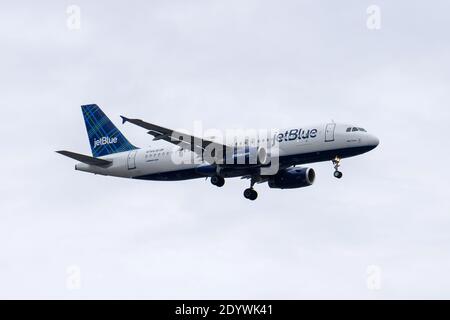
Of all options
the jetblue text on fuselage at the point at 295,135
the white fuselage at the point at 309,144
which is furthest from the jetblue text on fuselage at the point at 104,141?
the jetblue text on fuselage at the point at 295,135

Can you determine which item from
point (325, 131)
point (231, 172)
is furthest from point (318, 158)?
point (231, 172)

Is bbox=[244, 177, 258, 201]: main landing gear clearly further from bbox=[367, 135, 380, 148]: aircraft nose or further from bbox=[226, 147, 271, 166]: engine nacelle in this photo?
bbox=[367, 135, 380, 148]: aircraft nose

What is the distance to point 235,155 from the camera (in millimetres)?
76125

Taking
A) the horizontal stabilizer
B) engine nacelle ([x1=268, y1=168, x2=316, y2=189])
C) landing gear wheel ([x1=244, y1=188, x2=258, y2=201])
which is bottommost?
landing gear wheel ([x1=244, y1=188, x2=258, y2=201])

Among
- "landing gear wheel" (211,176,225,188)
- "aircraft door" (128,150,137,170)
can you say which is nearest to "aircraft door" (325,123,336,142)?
"landing gear wheel" (211,176,225,188)

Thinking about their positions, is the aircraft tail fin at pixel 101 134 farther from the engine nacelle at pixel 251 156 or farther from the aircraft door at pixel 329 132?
the aircraft door at pixel 329 132

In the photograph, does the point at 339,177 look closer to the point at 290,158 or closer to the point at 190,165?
the point at 290,158

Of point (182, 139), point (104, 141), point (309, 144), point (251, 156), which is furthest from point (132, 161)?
point (309, 144)

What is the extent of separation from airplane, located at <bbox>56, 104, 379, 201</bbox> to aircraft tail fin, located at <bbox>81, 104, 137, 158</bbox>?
4.1 inches

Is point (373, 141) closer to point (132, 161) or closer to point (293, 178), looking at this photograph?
point (293, 178)

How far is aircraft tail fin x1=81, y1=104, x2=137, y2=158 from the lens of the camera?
286 feet

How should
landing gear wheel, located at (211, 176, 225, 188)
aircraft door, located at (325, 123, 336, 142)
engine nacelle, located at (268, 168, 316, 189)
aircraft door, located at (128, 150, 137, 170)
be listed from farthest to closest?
aircraft door, located at (128, 150, 137, 170) < engine nacelle, located at (268, 168, 316, 189) < landing gear wheel, located at (211, 176, 225, 188) < aircraft door, located at (325, 123, 336, 142)

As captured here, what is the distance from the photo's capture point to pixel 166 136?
242 ft

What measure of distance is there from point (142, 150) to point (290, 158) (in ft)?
47.6
